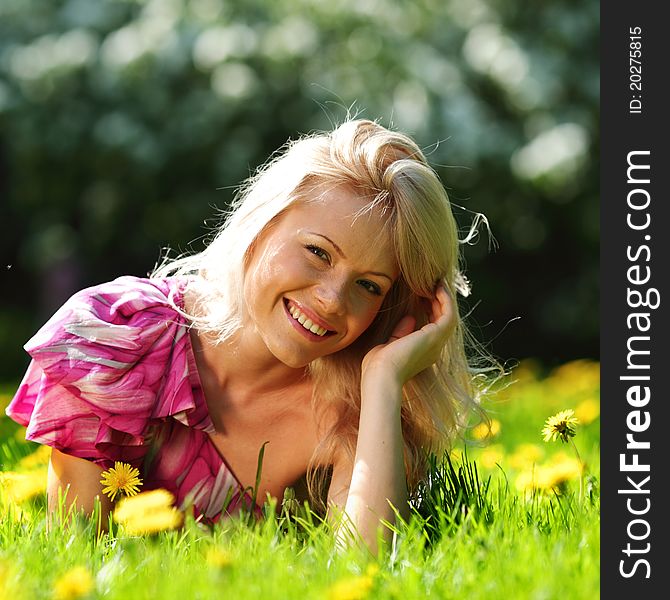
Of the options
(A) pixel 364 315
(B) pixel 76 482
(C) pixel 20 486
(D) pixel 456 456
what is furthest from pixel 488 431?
(C) pixel 20 486

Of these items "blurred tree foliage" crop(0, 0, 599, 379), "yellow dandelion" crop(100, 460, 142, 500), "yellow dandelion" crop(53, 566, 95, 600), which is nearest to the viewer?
"yellow dandelion" crop(53, 566, 95, 600)

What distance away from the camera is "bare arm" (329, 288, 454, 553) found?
207 centimetres

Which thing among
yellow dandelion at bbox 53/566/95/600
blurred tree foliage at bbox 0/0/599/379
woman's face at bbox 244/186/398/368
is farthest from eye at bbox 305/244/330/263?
blurred tree foliage at bbox 0/0/599/379

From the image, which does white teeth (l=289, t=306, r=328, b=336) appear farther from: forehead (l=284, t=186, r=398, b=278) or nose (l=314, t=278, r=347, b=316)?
forehead (l=284, t=186, r=398, b=278)

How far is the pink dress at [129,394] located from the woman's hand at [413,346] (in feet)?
1.43

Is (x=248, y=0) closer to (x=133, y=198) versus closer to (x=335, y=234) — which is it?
(x=133, y=198)

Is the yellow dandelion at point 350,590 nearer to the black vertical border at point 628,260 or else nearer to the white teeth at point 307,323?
the black vertical border at point 628,260

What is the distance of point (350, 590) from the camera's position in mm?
1508

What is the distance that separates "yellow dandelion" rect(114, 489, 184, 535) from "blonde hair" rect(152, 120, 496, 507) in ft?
2.54

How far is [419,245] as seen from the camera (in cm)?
236

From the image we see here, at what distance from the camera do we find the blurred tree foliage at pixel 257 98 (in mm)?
6641

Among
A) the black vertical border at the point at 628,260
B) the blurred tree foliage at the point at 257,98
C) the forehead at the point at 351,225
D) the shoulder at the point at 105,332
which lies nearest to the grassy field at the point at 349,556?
the black vertical border at the point at 628,260

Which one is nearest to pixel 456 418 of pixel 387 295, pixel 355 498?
pixel 387 295

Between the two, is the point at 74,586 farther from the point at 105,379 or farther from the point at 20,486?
the point at 20,486
